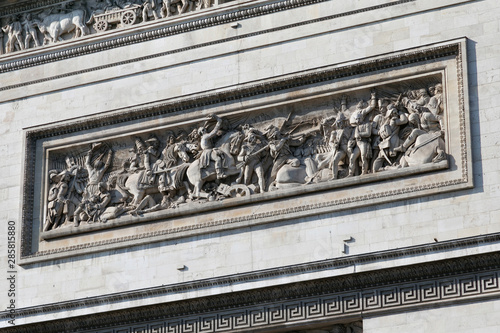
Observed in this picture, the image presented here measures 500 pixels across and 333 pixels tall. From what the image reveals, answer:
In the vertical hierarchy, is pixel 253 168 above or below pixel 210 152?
below

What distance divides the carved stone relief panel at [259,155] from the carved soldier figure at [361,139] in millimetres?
17

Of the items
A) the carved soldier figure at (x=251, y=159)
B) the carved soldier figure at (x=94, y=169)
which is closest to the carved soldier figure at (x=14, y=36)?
the carved soldier figure at (x=94, y=169)

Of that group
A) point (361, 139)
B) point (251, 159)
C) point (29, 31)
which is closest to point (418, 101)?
point (361, 139)

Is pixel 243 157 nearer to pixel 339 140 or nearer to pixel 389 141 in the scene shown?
pixel 339 140

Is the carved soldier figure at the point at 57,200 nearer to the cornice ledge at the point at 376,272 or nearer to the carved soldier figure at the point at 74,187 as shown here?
the carved soldier figure at the point at 74,187

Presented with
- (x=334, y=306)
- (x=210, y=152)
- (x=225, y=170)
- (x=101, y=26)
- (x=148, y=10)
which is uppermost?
(x=148, y=10)

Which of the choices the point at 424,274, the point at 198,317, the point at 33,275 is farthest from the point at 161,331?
the point at 424,274

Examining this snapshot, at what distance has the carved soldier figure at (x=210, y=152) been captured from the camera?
813 inches

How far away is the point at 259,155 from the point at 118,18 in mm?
3037

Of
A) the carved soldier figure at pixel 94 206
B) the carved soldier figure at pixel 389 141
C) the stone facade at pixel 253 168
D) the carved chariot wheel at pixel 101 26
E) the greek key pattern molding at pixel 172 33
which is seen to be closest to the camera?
the stone facade at pixel 253 168

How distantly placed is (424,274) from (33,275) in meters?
5.26

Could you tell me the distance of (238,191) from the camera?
20453 millimetres

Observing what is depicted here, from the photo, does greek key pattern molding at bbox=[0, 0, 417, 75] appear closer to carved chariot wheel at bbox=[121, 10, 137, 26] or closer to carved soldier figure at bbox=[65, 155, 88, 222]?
carved chariot wheel at bbox=[121, 10, 137, 26]

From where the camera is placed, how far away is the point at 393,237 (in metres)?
19.2
